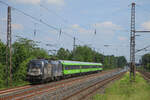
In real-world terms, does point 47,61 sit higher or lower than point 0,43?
lower

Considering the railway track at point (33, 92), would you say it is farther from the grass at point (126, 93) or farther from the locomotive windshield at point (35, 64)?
the grass at point (126, 93)

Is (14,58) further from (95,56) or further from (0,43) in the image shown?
(95,56)

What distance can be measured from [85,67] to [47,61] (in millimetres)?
22574

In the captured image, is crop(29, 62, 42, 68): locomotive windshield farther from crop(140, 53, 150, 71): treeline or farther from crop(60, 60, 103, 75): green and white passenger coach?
crop(140, 53, 150, 71): treeline

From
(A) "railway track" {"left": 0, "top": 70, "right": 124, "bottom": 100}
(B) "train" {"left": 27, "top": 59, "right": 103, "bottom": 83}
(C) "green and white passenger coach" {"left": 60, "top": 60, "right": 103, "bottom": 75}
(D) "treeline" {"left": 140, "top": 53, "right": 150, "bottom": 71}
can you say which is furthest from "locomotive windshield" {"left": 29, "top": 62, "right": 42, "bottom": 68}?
(D) "treeline" {"left": 140, "top": 53, "right": 150, "bottom": 71}

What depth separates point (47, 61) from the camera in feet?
85.9

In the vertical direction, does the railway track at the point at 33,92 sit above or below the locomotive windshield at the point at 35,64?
below

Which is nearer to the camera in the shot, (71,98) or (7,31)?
(71,98)

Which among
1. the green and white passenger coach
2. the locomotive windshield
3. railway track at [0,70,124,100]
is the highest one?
the locomotive windshield

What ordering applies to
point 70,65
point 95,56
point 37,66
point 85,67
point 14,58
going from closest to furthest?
point 37,66, point 14,58, point 70,65, point 85,67, point 95,56

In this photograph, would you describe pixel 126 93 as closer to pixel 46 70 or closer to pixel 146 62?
pixel 46 70

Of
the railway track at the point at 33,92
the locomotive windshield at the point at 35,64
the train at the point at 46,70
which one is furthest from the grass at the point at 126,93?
the locomotive windshield at the point at 35,64

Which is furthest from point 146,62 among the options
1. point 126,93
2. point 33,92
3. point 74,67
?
point 33,92

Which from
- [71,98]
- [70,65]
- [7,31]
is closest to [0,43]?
[7,31]
